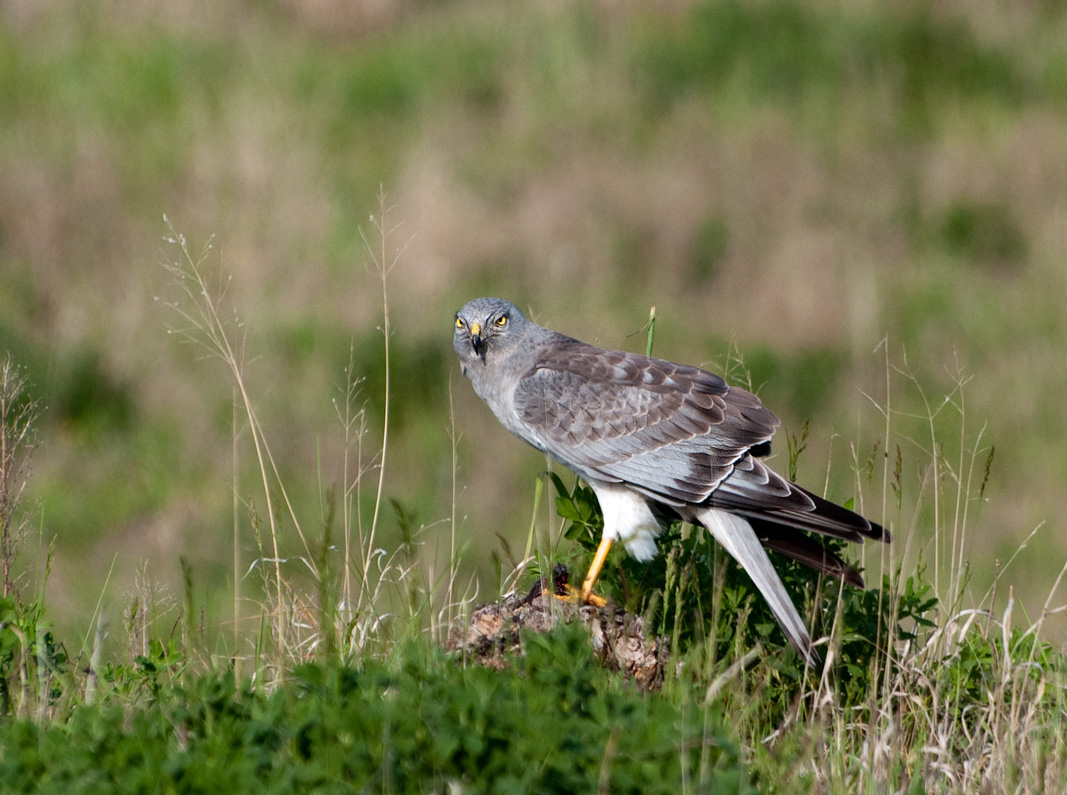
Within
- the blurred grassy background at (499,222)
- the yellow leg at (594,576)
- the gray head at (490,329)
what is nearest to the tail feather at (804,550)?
the yellow leg at (594,576)

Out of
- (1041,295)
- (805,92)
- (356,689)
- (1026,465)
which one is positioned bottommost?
(1026,465)

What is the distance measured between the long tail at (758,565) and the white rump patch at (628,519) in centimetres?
21

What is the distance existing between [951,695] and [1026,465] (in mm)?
5965

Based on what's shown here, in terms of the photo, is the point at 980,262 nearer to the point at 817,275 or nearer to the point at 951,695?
the point at 817,275

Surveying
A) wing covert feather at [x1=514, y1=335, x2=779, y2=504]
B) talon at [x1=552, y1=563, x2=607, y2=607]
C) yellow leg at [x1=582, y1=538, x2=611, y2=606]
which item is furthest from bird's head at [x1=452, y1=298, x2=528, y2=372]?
yellow leg at [x1=582, y1=538, x2=611, y2=606]

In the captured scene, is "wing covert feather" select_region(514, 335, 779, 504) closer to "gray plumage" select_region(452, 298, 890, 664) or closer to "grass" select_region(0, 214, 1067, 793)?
"gray plumage" select_region(452, 298, 890, 664)

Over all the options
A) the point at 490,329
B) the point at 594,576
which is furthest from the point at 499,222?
the point at 594,576

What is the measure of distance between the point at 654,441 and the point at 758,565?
72 cm

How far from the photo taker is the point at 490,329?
5277 millimetres

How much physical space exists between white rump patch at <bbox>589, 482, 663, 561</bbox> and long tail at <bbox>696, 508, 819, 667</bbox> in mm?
214

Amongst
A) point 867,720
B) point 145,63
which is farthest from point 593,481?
point 145,63

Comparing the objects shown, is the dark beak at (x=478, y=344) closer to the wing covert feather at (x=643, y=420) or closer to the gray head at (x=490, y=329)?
the gray head at (x=490, y=329)

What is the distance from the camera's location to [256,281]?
10578mm

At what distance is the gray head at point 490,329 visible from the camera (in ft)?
17.3
